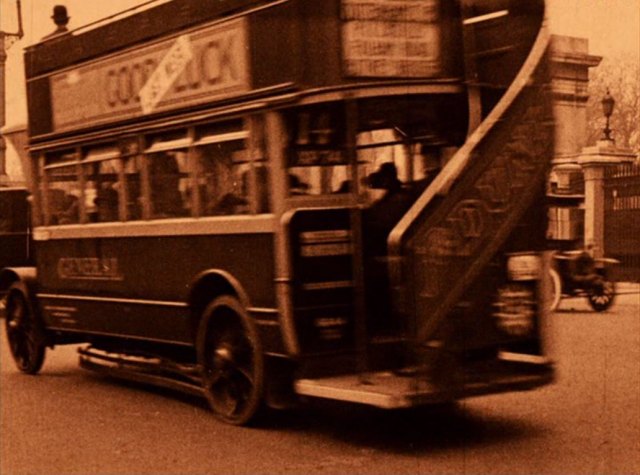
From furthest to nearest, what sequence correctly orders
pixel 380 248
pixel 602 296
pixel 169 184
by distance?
pixel 602 296, pixel 169 184, pixel 380 248

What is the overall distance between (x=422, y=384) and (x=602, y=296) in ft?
34.7

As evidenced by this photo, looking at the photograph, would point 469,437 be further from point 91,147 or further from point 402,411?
point 91,147

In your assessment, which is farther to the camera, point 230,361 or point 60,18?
point 60,18

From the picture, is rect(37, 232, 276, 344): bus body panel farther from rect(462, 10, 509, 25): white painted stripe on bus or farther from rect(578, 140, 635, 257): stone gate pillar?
rect(578, 140, 635, 257): stone gate pillar

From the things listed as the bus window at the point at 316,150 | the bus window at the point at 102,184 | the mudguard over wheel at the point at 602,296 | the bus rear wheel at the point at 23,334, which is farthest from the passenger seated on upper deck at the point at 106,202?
the mudguard over wheel at the point at 602,296

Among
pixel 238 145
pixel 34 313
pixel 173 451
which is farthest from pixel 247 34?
pixel 34 313

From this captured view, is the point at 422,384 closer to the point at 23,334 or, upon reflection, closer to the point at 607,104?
the point at 607,104

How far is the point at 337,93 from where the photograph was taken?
7.52 metres

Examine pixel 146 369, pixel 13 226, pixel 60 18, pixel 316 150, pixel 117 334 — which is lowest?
pixel 146 369

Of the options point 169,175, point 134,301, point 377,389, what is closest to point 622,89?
point 377,389

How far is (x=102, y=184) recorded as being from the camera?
10.0m

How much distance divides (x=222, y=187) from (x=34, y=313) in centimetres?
382

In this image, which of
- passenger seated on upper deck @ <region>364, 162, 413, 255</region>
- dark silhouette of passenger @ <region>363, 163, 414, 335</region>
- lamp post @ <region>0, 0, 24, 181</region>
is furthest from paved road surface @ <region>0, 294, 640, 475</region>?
lamp post @ <region>0, 0, 24, 181</region>

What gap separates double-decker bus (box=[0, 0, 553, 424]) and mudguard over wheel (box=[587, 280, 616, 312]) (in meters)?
8.91
